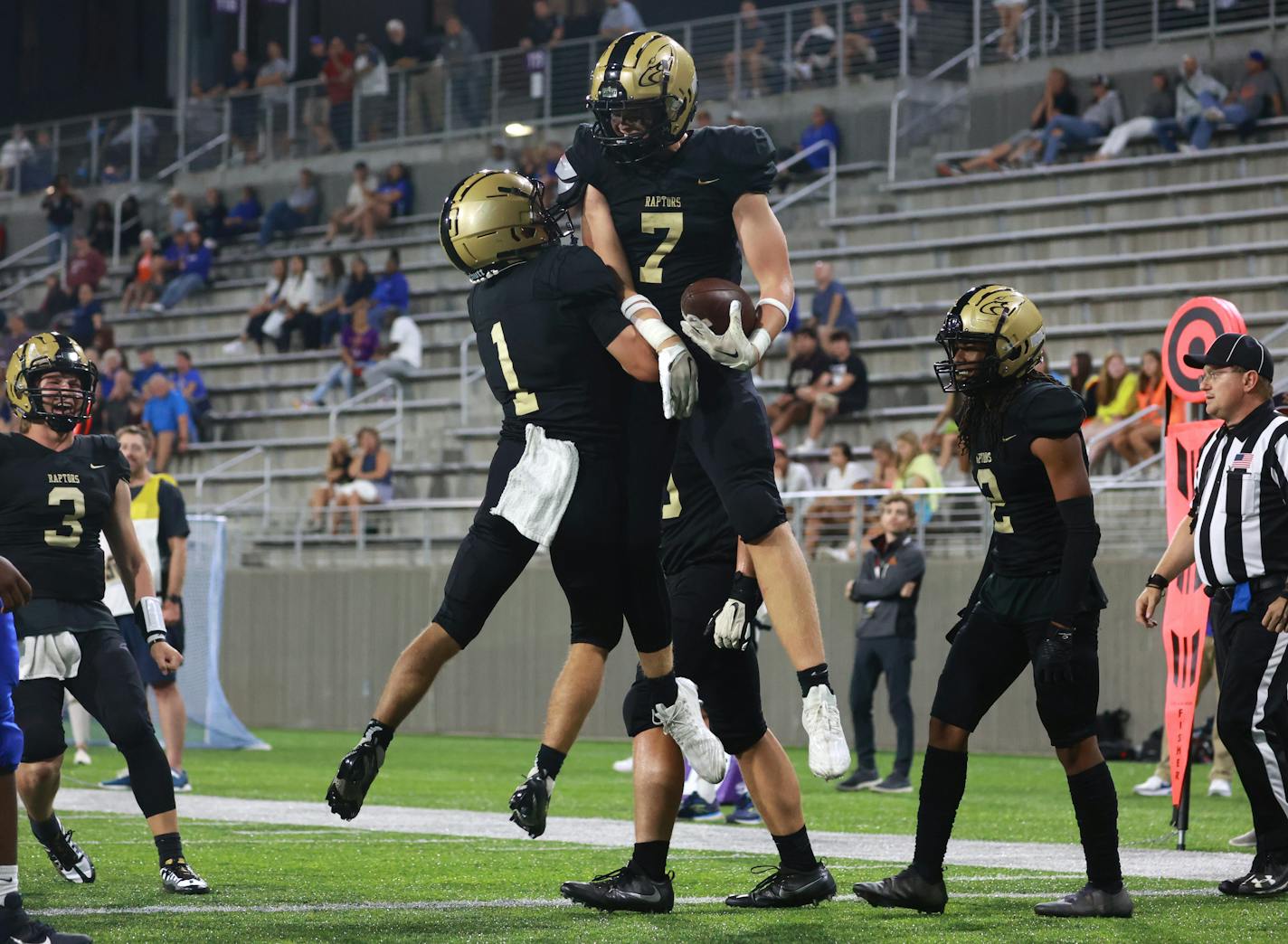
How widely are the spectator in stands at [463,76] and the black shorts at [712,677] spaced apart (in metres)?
20.1

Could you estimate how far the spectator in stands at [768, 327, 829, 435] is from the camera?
18172mm

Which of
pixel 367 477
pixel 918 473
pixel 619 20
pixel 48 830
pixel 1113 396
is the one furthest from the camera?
pixel 619 20

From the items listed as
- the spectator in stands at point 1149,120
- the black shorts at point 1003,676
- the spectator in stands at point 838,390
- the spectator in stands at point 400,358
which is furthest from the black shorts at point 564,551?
the spectator in stands at point 400,358

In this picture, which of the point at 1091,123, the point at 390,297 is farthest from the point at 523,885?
the point at 390,297

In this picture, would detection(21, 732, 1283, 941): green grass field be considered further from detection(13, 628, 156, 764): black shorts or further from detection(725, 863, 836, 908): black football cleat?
detection(13, 628, 156, 764): black shorts

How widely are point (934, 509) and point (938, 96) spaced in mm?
8235

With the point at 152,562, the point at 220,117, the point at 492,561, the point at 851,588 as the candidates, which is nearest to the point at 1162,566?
the point at 492,561

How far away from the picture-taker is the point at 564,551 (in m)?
5.92

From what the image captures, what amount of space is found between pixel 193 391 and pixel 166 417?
1.13 meters

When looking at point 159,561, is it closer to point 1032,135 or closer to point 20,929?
point 20,929

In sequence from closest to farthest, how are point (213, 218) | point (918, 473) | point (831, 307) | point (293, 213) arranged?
point (918, 473), point (831, 307), point (293, 213), point (213, 218)

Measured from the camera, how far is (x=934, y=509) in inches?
622

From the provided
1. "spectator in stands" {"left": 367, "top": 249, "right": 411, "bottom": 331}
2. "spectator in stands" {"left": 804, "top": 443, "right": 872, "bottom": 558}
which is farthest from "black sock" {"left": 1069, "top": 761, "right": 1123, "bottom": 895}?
"spectator in stands" {"left": 367, "top": 249, "right": 411, "bottom": 331}

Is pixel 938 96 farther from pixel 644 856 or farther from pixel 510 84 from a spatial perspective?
pixel 644 856
